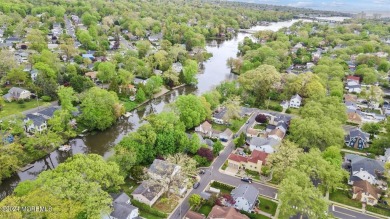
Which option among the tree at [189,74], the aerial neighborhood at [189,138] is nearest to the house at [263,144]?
the aerial neighborhood at [189,138]

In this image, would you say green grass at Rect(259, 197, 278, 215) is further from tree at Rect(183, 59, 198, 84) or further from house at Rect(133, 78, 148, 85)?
tree at Rect(183, 59, 198, 84)

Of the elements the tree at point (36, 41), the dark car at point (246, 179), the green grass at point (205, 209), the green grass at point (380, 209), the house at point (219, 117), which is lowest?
the green grass at point (380, 209)

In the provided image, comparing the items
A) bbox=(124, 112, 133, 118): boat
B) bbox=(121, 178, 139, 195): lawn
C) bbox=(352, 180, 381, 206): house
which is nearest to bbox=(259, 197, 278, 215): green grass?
bbox=(352, 180, 381, 206): house

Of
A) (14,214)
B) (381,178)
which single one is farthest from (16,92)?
(381,178)

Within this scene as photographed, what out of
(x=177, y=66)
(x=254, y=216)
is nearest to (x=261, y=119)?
(x=254, y=216)

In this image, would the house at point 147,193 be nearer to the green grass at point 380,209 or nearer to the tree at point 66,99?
the tree at point 66,99

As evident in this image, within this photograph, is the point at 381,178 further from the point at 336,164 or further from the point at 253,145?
the point at 253,145
